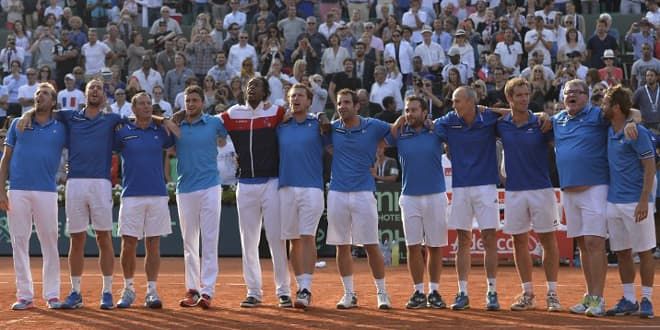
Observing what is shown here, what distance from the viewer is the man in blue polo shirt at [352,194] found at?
1405cm

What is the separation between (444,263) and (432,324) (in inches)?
313

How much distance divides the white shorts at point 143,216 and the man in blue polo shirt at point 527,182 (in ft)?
12.5

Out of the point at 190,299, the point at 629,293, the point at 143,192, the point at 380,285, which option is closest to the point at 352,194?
the point at 380,285

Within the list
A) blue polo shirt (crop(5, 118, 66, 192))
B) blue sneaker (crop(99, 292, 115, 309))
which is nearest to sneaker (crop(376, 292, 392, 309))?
blue sneaker (crop(99, 292, 115, 309))

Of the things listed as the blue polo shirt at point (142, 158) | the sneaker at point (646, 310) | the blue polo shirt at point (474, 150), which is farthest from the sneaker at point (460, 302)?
the blue polo shirt at point (142, 158)

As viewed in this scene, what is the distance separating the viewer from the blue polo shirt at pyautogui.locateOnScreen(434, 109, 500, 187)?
13906 mm

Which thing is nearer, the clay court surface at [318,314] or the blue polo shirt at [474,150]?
the clay court surface at [318,314]

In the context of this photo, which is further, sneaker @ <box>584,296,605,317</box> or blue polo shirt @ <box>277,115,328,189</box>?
blue polo shirt @ <box>277,115,328,189</box>

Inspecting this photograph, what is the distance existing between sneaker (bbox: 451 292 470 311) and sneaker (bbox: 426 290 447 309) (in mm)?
133

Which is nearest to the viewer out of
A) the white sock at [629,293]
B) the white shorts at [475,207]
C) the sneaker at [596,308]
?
the sneaker at [596,308]

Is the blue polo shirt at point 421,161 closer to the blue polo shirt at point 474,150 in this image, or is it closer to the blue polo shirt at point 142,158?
the blue polo shirt at point 474,150

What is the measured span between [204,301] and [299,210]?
4.68 feet

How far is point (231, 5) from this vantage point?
28969mm

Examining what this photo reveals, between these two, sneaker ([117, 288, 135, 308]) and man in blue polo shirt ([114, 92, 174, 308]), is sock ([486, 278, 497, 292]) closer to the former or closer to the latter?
man in blue polo shirt ([114, 92, 174, 308])
